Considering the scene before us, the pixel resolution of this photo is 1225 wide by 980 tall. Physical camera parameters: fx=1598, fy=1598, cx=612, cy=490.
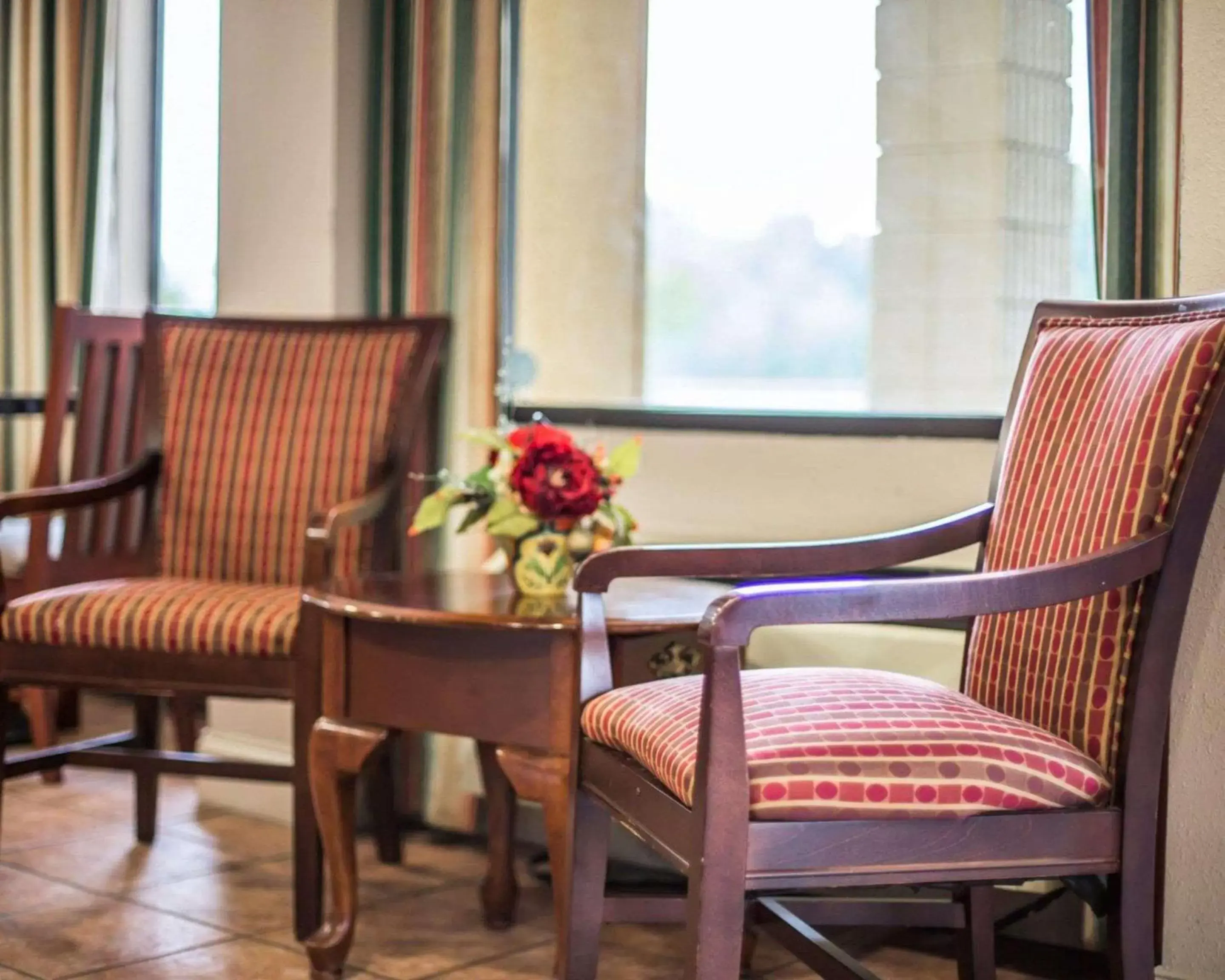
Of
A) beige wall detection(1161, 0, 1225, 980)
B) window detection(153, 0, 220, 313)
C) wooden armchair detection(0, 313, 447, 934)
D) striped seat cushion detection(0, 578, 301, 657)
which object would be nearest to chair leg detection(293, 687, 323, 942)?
wooden armchair detection(0, 313, 447, 934)

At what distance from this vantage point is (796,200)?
298 cm

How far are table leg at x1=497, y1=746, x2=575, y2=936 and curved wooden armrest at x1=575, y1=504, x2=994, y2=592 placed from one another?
0.92 ft

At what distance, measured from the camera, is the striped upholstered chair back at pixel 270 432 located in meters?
3.11

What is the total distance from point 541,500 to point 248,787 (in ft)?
Result: 4.70

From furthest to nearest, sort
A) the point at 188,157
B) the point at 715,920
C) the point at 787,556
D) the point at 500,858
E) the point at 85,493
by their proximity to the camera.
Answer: the point at 188,157 < the point at 85,493 < the point at 500,858 < the point at 787,556 < the point at 715,920

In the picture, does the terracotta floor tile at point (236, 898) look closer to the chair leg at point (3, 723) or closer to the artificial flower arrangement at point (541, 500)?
the chair leg at point (3, 723)

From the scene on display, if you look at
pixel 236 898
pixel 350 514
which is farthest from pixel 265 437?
pixel 236 898

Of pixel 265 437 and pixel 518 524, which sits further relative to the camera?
pixel 265 437

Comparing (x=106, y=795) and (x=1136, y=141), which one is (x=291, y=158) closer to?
(x=106, y=795)

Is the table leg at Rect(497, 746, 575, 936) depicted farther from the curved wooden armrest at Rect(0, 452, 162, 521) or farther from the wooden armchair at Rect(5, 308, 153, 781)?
the wooden armchair at Rect(5, 308, 153, 781)

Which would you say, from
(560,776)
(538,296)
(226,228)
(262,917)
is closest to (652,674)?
(560,776)

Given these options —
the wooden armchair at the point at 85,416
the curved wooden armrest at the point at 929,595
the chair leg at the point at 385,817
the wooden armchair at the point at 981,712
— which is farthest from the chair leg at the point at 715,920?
the wooden armchair at the point at 85,416

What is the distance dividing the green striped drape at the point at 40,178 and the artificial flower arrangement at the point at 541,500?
2.53 m

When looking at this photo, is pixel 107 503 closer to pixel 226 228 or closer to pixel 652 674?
pixel 226 228
